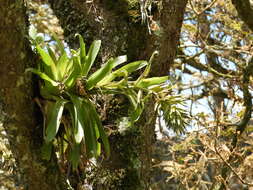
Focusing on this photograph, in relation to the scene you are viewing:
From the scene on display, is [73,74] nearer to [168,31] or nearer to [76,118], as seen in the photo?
[76,118]

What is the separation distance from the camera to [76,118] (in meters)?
1.10

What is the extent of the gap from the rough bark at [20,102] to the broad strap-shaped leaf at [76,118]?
11 centimetres

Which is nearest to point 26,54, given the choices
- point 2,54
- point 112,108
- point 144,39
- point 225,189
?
point 2,54

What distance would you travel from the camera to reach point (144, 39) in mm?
1585

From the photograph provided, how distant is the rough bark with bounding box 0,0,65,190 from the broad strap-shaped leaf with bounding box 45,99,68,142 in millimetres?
70

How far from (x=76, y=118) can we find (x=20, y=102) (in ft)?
0.54

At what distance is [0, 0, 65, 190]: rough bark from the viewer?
1052 millimetres

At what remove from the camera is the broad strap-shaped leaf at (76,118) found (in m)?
1.08

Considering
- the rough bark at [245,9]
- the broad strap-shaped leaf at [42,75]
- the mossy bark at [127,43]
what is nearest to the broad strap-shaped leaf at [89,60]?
the broad strap-shaped leaf at [42,75]

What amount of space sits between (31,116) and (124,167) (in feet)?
1.56

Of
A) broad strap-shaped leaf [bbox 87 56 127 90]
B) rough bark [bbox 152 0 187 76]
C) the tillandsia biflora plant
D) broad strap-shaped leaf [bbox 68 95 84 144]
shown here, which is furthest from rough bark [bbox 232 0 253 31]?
broad strap-shaped leaf [bbox 68 95 84 144]

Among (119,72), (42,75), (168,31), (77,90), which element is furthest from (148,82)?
(168,31)

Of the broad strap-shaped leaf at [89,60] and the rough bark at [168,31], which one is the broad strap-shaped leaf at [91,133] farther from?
the rough bark at [168,31]

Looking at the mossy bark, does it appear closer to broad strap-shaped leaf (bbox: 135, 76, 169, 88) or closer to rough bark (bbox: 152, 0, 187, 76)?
rough bark (bbox: 152, 0, 187, 76)
